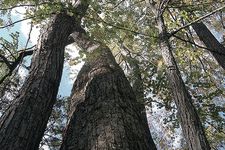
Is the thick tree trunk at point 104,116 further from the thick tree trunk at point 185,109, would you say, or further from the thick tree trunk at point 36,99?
the thick tree trunk at point 185,109

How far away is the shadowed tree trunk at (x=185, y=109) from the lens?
2.92 m

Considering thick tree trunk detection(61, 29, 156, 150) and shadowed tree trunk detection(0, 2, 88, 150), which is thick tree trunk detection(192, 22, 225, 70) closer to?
thick tree trunk detection(61, 29, 156, 150)

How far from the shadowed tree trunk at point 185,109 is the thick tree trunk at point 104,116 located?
66cm

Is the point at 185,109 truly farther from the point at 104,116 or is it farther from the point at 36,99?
the point at 36,99

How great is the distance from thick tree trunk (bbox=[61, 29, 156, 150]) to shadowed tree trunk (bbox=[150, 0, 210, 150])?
662mm

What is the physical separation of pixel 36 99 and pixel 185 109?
6.26 feet

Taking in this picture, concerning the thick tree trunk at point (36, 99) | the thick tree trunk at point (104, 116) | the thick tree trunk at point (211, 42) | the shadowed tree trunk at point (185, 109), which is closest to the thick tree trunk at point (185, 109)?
the shadowed tree trunk at point (185, 109)

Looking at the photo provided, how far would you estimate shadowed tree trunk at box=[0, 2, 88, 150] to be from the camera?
3370mm

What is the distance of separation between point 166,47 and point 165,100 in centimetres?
369

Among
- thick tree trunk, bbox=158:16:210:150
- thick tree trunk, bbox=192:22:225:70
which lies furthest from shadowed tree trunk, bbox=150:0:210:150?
thick tree trunk, bbox=192:22:225:70

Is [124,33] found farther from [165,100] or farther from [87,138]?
[165,100]

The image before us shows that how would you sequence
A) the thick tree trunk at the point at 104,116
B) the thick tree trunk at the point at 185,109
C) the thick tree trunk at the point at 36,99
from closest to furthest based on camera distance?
the thick tree trunk at the point at 185,109, the thick tree trunk at the point at 36,99, the thick tree trunk at the point at 104,116

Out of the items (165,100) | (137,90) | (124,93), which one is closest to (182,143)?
(165,100)

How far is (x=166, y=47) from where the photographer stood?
153 inches
